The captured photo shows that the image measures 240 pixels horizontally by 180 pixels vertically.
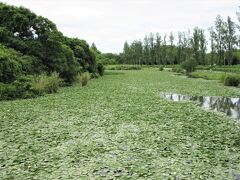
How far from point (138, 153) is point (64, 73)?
1940 cm

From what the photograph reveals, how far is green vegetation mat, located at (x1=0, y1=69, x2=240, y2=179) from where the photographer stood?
6152 mm

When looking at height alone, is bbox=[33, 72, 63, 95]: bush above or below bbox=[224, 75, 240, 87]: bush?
above

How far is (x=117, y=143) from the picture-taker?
8.17m

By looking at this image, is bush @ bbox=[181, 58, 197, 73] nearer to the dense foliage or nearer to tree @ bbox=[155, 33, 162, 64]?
the dense foliage

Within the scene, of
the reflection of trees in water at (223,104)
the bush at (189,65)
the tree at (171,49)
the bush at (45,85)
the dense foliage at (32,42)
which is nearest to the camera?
the reflection of trees in water at (223,104)

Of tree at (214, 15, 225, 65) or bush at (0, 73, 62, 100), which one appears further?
tree at (214, 15, 225, 65)

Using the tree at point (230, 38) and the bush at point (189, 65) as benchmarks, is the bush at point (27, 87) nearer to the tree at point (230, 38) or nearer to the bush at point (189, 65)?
the bush at point (189, 65)

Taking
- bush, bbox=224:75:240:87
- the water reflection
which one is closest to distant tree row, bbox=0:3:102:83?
the water reflection

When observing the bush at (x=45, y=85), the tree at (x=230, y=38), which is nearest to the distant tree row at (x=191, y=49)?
the tree at (x=230, y=38)

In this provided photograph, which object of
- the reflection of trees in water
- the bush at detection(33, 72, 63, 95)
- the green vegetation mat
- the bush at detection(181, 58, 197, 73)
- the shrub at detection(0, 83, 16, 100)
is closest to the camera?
the green vegetation mat

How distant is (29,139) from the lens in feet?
28.3

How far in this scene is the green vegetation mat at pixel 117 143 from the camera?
6.15 metres

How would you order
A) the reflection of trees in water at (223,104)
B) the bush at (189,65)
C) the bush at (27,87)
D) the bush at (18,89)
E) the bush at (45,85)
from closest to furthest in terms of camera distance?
the reflection of trees in water at (223,104) < the bush at (18,89) < the bush at (27,87) < the bush at (45,85) < the bush at (189,65)

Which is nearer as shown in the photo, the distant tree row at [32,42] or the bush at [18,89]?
the bush at [18,89]
